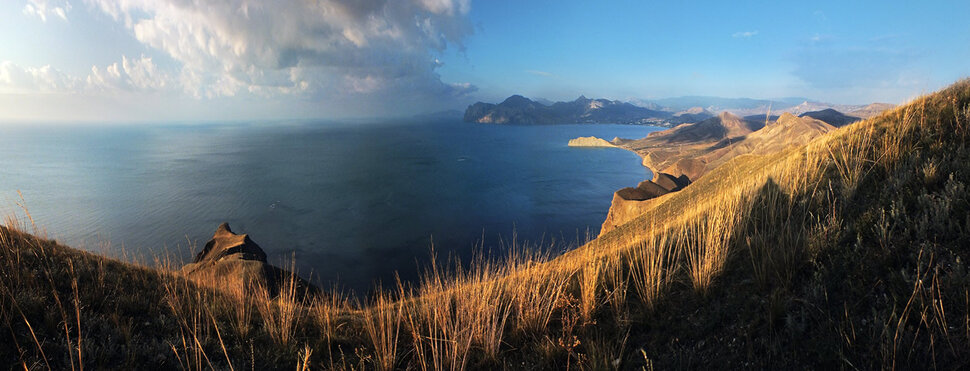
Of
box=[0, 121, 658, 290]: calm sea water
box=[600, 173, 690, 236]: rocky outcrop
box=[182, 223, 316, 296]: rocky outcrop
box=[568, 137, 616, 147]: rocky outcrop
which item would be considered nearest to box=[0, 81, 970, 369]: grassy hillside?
box=[182, 223, 316, 296]: rocky outcrop

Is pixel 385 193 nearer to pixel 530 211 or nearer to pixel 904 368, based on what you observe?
pixel 530 211

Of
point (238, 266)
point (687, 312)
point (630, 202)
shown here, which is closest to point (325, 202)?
point (238, 266)

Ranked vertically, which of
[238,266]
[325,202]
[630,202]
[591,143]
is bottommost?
[325,202]

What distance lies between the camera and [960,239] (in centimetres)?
290

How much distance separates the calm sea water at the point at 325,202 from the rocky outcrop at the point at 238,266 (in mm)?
4841

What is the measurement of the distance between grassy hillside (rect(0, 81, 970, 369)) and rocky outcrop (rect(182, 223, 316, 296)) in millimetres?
8437

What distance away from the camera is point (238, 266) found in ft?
60.5

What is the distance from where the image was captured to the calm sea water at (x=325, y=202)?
156ft

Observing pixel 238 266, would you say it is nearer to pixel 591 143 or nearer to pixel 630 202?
pixel 630 202

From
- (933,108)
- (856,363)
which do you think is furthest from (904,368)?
(933,108)

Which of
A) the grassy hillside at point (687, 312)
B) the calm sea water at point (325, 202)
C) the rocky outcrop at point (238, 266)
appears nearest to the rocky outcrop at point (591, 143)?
the calm sea water at point (325, 202)

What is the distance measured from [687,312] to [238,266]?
69.9 ft

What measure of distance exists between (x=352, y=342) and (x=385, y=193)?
74.5 meters

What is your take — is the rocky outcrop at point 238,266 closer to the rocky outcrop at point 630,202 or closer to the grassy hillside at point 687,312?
the grassy hillside at point 687,312
